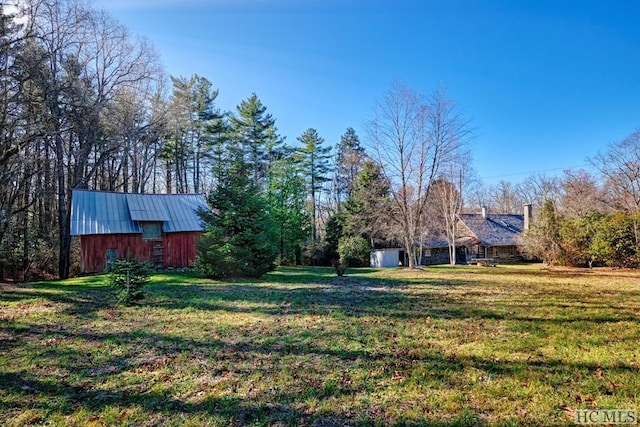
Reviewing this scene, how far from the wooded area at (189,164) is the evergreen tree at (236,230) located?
0.47 metres

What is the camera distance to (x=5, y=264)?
17625 mm

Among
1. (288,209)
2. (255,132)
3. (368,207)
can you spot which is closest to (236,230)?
(288,209)

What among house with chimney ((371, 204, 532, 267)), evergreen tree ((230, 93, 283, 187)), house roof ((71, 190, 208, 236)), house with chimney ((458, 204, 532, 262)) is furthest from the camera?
house with chimney ((458, 204, 532, 262))

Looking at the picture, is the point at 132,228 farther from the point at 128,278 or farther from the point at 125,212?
the point at 128,278

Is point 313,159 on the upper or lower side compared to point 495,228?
upper

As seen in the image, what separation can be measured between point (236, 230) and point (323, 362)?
33.9 ft

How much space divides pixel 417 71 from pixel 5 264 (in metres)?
24.3

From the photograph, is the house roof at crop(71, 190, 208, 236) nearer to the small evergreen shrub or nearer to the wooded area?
the wooded area

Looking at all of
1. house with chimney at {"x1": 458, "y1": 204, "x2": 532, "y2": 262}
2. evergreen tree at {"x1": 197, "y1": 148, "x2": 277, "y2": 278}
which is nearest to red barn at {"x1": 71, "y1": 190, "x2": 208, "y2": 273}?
evergreen tree at {"x1": 197, "y1": 148, "x2": 277, "y2": 278}

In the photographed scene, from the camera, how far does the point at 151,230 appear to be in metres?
18.3

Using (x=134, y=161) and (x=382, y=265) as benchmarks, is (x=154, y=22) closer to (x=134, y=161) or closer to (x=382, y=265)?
(x=134, y=161)

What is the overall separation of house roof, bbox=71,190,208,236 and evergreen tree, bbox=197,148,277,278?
364cm

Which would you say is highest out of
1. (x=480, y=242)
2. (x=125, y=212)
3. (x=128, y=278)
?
(x=125, y=212)

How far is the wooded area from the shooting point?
13.9 metres
